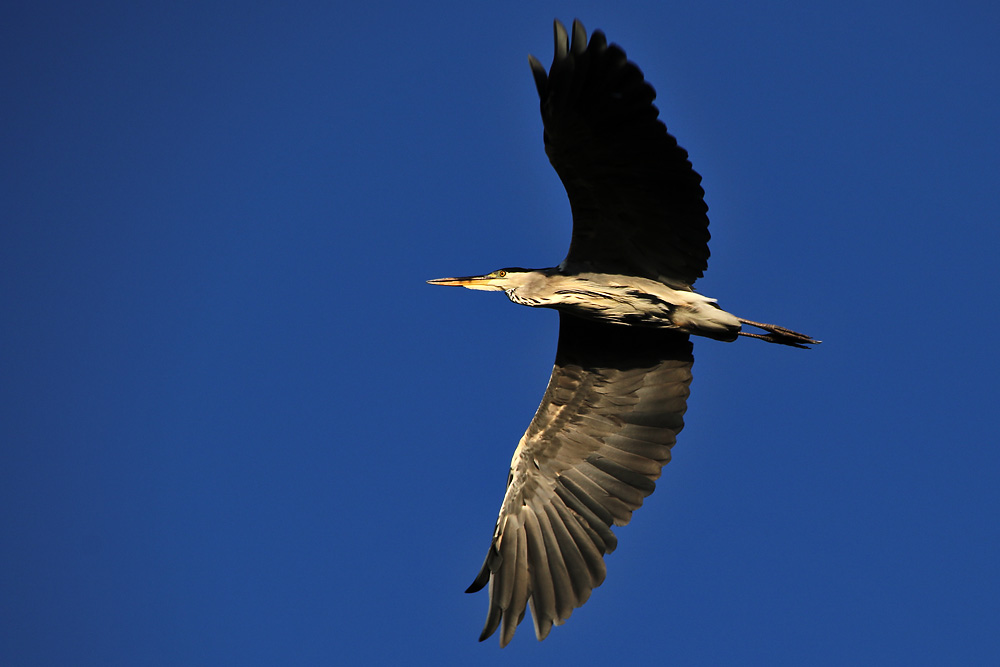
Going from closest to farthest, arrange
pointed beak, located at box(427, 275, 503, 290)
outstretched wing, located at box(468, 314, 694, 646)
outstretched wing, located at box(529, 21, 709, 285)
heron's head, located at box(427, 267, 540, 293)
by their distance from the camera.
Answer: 1. outstretched wing, located at box(529, 21, 709, 285)
2. outstretched wing, located at box(468, 314, 694, 646)
3. heron's head, located at box(427, 267, 540, 293)
4. pointed beak, located at box(427, 275, 503, 290)

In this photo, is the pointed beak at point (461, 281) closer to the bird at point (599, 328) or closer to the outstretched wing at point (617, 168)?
the bird at point (599, 328)

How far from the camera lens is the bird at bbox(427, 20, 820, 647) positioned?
7598 mm

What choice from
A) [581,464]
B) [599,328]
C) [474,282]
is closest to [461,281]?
[474,282]

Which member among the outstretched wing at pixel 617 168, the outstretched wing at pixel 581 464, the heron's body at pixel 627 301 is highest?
the outstretched wing at pixel 617 168

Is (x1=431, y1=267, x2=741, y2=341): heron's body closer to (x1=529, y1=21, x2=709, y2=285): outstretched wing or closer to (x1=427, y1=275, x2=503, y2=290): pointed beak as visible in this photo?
(x1=529, y1=21, x2=709, y2=285): outstretched wing

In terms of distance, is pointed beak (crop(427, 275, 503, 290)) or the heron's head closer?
the heron's head

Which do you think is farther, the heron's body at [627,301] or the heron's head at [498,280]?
the heron's head at [498,280]

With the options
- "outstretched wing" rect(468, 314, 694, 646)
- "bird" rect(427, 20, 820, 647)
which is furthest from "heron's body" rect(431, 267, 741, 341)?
"outstretched wing" rect(468, 314, 694, 646)

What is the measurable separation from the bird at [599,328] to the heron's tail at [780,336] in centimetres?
1

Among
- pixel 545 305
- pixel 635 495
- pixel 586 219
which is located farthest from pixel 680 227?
pixel 635 495

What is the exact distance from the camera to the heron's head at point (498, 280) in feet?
30.1

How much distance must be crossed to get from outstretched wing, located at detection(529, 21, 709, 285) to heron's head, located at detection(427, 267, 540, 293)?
0.52 metres

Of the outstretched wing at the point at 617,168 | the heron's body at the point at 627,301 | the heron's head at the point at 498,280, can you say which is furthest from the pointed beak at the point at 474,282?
the outstretched wing at the point at 617,168

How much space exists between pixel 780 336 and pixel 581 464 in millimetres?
2275
